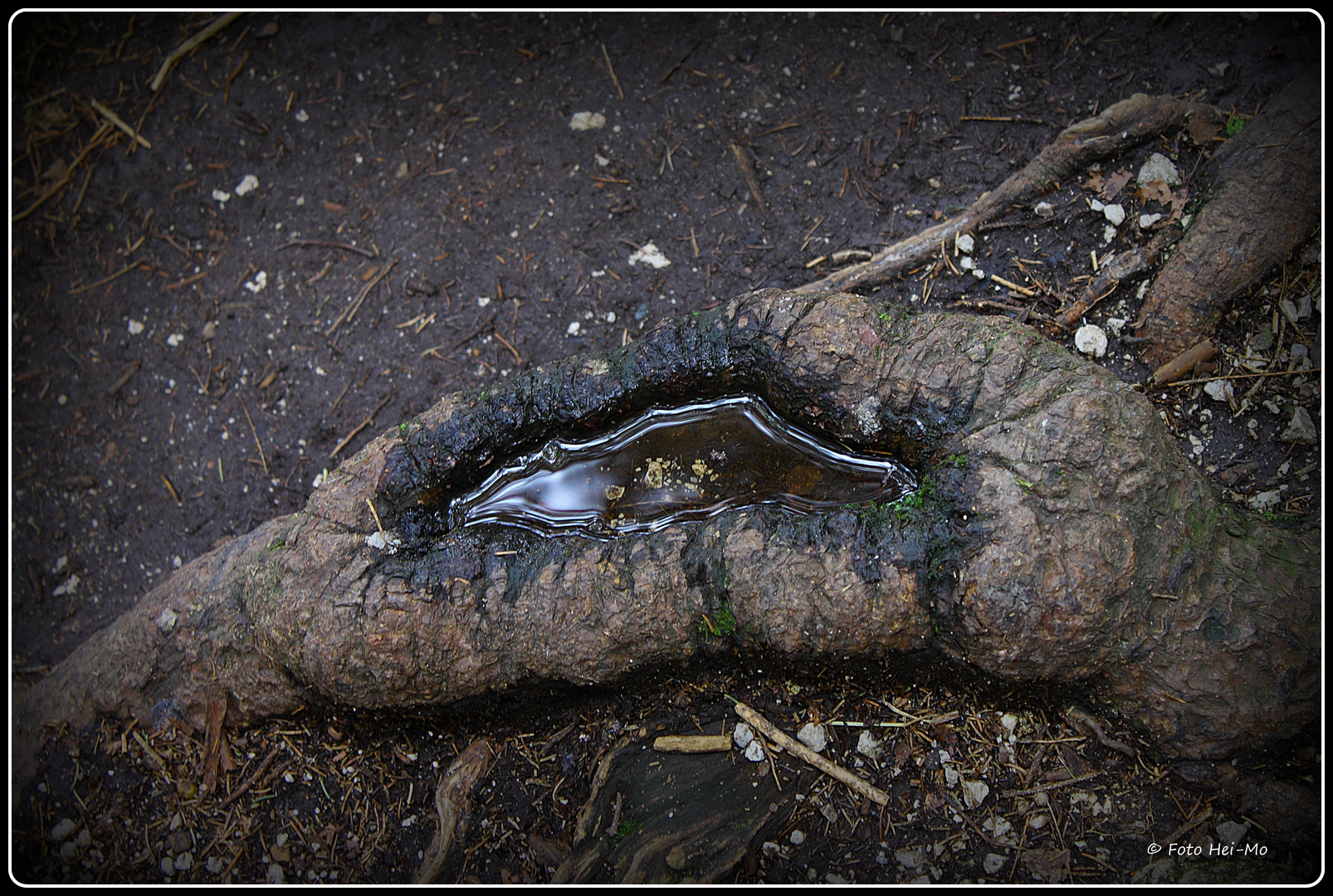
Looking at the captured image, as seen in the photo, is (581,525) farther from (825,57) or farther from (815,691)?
(825,57)

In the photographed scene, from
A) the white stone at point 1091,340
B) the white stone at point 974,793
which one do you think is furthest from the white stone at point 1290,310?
the white stone at point 974,793

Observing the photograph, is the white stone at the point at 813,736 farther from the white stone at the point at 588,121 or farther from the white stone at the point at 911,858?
the white stone at the point at 588,121

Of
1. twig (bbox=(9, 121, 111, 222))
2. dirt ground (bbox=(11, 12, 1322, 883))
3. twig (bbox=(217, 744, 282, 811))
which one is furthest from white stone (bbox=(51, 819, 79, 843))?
twig (bbox=(9, 121, 111, 222))

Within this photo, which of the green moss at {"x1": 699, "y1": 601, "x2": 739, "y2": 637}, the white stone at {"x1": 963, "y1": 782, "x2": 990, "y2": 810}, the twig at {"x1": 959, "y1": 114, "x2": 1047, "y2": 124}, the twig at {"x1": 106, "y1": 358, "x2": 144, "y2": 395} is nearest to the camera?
the green moss at {"x1": 699, "y1": 601, "x2": 739, "y2": 637}

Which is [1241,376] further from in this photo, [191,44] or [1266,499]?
[191,44]

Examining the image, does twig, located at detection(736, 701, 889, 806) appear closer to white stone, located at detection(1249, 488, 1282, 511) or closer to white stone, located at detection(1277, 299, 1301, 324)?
white stone, located at detection(1249, 488, 1282, 511)

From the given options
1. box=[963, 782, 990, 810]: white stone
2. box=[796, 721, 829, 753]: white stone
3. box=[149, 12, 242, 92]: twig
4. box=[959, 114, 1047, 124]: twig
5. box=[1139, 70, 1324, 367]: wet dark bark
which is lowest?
box=[963, 782, 990, 810]: white stone

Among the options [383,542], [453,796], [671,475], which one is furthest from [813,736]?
[383,542]
